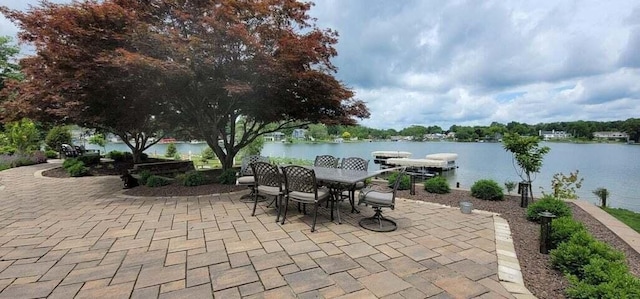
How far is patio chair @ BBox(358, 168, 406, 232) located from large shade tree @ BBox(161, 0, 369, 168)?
275 centimetres

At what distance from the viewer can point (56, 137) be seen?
57.4ft

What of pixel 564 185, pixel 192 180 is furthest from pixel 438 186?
pixel 192 180

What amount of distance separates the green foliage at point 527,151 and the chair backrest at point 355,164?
9.51ft

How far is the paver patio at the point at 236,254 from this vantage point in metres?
2.11

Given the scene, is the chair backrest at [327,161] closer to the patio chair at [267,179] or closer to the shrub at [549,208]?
the patio chair at [267,179]

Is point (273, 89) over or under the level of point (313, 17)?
under

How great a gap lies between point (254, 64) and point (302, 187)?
8.58 feet

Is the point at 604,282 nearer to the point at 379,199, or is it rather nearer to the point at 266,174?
the point at 379,199

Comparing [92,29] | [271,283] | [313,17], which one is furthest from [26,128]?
[271,283]

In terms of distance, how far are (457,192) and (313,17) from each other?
513cm

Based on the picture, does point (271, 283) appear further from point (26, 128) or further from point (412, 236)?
point (26, 128)

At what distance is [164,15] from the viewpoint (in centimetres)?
513

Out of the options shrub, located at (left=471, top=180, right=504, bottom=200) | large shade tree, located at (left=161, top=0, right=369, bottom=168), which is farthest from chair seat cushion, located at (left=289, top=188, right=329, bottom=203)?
shrub, located at (left=471, top=180, right=504, bottom=200)

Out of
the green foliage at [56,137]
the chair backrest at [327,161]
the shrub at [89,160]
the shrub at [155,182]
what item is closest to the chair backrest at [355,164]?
the chair backrest at [327,161]
